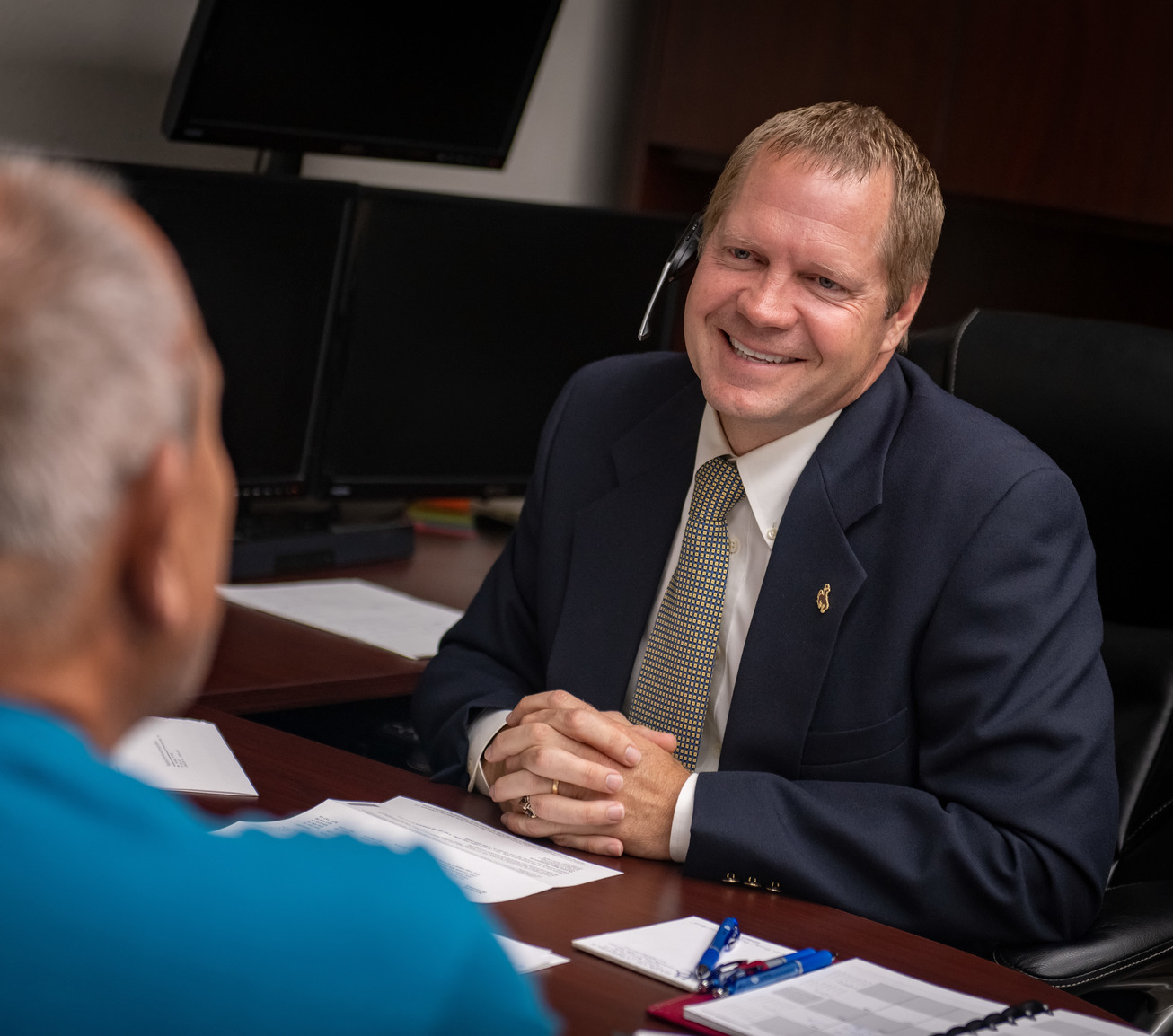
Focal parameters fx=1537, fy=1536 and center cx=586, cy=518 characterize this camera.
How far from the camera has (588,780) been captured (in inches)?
55.5

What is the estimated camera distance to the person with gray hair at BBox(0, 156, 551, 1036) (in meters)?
0.54

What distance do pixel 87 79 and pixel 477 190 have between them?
0.90m

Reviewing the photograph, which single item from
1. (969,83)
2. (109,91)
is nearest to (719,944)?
(109,91)

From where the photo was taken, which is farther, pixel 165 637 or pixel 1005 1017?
pixel 1005 1017

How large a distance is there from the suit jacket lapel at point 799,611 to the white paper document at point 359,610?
1.88ft

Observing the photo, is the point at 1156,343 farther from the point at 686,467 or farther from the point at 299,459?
the point at 299,459

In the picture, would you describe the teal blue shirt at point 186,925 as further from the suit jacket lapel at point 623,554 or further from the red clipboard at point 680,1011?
the suit jacket lapel at point 623,554

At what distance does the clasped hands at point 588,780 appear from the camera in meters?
1.39

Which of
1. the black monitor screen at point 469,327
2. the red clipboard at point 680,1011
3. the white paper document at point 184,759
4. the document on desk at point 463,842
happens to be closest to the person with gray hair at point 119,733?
the red clipboard at point 680,1011

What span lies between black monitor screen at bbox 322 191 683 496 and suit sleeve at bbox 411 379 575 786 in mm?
684

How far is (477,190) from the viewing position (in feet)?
10.4

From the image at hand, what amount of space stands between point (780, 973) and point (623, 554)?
70 cm

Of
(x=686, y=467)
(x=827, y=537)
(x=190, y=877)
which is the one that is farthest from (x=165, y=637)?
(x=686, y=467)

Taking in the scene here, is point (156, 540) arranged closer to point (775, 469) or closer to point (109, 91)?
point (775, 469)
